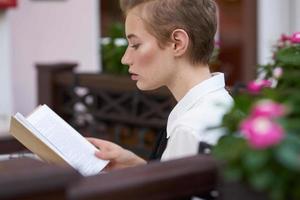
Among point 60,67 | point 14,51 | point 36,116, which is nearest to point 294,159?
point 36,116

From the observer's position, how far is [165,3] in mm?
1957

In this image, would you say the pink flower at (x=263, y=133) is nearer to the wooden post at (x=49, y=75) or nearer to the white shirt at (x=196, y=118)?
the white shirt at (x=196, y=118)

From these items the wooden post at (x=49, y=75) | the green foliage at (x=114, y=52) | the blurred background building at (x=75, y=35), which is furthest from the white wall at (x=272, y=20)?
the wooden post at (x=49, y=75)

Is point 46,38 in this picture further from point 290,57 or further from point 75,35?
point 290,57

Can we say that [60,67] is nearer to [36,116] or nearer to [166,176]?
[36,116]

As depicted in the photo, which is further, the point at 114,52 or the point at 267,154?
the point at 114,52

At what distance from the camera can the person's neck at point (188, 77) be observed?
2000mm

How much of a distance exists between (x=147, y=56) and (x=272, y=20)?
15.9 ft

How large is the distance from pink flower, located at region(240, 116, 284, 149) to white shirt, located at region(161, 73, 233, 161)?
1.39 feet

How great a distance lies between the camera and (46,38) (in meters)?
7.83

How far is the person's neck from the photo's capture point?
200cm

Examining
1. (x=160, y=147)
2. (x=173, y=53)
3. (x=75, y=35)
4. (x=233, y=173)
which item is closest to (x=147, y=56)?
(x=173, y=53)

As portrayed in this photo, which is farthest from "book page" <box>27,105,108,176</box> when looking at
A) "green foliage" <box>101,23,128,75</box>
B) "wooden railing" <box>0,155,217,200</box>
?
"green foliage" <box>101,23,128,75</box>

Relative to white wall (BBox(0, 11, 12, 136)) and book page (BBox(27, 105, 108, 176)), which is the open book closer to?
book page (BBox(27, 105, 108, 176))
